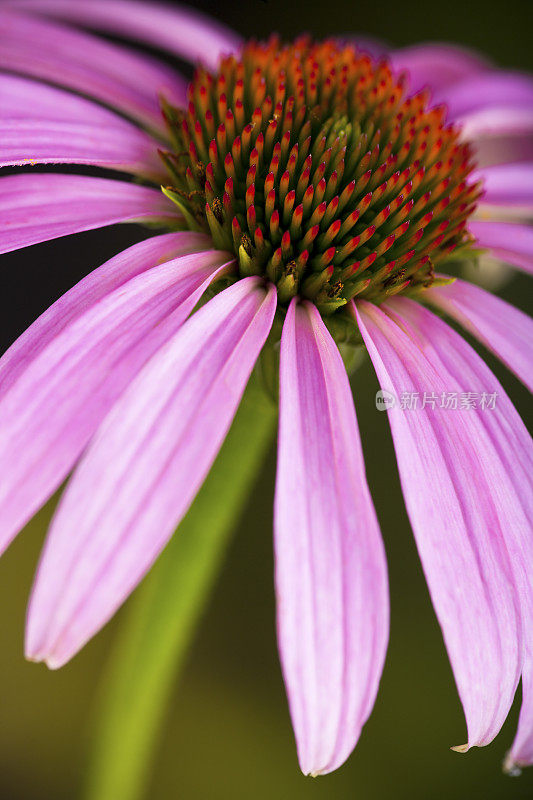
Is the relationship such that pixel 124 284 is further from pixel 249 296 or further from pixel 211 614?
pixel 211 614

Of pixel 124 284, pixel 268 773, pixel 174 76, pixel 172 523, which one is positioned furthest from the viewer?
pixel 268 773

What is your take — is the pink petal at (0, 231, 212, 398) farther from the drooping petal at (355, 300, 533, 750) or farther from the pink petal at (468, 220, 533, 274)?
the pink petal at (468, 220, 533, 274)

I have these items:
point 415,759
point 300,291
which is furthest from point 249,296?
point 415,759

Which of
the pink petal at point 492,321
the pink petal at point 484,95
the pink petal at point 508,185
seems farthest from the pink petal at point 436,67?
the pink petal at point 492,321

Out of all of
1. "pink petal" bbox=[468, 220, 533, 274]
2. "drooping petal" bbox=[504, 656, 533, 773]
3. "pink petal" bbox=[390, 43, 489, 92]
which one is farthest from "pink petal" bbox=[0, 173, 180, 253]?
"pink petal" bbox=[390, 43, 489, 92]

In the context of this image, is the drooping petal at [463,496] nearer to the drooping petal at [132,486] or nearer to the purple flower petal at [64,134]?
the drooping petal at [132,486]
